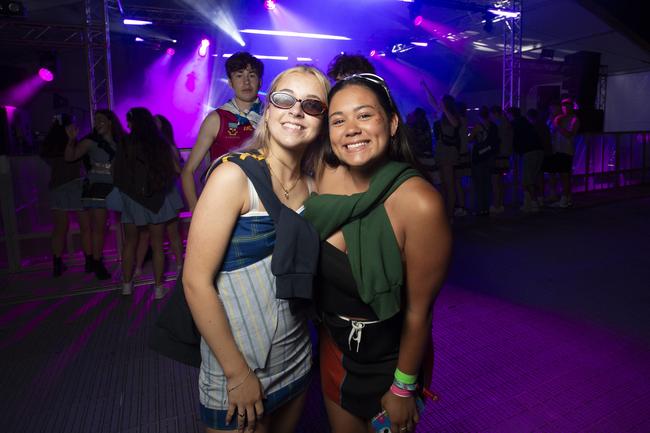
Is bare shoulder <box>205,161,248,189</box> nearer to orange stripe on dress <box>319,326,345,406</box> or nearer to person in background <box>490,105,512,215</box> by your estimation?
orange stripe on dress <box>319,326,345,406</box>

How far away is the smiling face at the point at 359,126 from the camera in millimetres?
1255

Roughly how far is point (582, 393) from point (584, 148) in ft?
28.0

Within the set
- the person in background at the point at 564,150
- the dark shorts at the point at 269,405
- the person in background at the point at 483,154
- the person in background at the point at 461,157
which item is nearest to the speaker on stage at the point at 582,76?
the person in background at the point at 564,150

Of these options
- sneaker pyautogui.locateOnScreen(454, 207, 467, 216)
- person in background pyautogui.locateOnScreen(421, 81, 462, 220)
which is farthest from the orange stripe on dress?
sneaker pyautogui.locateOnScreen(454, 207, 467, 216)

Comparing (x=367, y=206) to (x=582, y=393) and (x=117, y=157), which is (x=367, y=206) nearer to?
(x=582, y=393)

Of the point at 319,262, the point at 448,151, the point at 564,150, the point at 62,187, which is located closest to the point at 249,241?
the point at 319,262

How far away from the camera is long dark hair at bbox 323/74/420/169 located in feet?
4.25

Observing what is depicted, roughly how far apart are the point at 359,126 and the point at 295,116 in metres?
0.20

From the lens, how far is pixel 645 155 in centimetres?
1015

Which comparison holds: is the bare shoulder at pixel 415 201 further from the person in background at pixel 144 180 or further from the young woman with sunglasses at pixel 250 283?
the person in background at pixel 144 180

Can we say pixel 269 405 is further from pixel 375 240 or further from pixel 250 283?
pixel 375 240

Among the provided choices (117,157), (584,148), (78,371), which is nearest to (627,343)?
(78,371)

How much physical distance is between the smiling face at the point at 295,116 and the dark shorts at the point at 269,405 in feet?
2.59

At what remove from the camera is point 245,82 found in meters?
2.70
